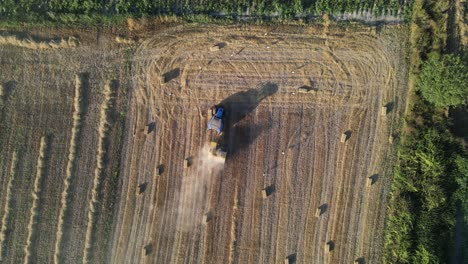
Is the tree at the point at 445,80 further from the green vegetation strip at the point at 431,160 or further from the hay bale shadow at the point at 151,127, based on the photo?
the hay bale shadow at the point at 151,127

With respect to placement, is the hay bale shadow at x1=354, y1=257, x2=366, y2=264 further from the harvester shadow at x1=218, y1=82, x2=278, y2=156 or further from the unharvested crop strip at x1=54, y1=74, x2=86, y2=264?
the unharvested crop strip at x1=54, y1=74, x2=86, y2=264

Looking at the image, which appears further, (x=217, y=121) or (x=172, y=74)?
(x=172, y=74)

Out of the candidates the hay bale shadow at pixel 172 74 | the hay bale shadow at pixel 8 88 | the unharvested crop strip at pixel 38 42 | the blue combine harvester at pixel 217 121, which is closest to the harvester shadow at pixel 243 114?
the blue combine harvester at pixel 217 121

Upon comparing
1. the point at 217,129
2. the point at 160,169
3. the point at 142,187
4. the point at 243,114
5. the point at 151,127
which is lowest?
the point at 142,187

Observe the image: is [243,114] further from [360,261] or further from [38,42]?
[38,42]

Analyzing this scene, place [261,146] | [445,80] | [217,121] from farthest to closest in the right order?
[261,146] → [217,121] → [445,80]

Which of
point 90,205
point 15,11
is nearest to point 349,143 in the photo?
point 90,205

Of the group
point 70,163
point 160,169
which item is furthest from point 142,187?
point 70,163
